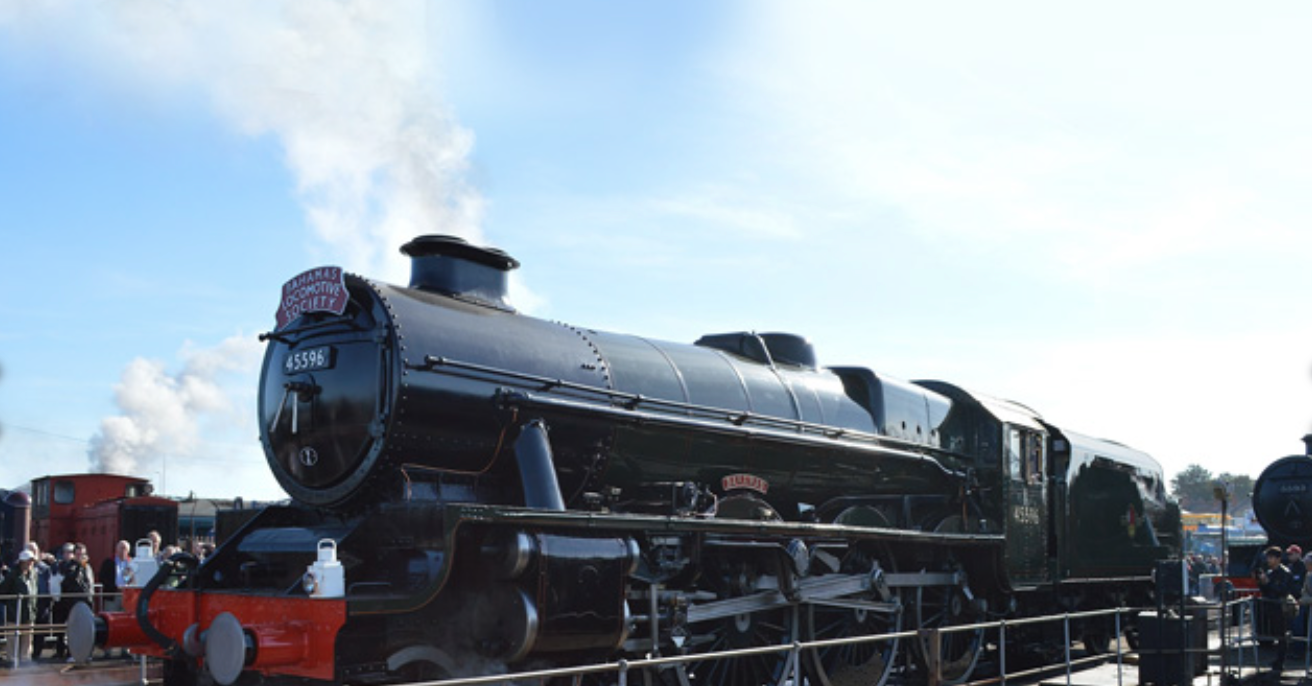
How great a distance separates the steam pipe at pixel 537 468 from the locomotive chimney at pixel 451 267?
4.75 feet

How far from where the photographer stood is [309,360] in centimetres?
865

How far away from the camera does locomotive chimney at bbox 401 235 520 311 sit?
922 centimetres

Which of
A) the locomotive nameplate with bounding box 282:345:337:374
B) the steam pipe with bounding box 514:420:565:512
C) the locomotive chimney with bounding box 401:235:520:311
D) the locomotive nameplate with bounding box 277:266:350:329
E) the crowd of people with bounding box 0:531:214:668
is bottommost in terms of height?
the crowd of people with bounding box 0:531:214:668

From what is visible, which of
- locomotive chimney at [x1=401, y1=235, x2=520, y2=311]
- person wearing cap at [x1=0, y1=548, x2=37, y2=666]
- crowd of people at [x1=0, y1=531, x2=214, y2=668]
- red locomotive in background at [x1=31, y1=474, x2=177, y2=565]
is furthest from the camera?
red locomotive in background at [x1=31, y1=474, x2=177, y2=565]

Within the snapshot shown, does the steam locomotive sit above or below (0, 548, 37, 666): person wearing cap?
above

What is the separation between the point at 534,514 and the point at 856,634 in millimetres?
4862

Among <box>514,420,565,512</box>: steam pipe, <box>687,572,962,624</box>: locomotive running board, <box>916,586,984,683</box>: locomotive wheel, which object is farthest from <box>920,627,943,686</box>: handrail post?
<box>514,420,565,512</box>: steam pipe

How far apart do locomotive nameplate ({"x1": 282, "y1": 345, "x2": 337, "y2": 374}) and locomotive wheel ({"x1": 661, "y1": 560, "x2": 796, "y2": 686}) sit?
355 cm

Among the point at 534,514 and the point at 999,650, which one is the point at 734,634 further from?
the point at 999,650

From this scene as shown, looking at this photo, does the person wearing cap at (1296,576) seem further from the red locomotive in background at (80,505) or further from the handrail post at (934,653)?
the red locomotive in background at (80,505)

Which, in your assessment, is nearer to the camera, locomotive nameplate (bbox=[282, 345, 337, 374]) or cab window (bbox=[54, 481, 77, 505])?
locomotive nameplate (bbox=[282, 345, 337, 374])

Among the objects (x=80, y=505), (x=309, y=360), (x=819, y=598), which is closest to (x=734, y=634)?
(x=819, y=598)

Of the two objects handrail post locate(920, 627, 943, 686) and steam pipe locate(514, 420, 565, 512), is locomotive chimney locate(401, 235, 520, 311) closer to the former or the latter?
steam pipe locate(514, 420, 565, 512)

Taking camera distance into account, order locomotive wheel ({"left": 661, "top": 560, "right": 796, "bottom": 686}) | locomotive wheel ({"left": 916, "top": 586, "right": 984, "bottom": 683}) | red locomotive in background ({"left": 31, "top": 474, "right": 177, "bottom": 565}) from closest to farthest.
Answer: locomotive wheel ({"left": 661, "top": 560, "right": 796, "bottom": 686})
locomotive wheel ({"left": 916, "top": 586, "right": 984, "bottom": 683})
red locomotive in background ({"left": 31, "top": 474, "right": 177, "bottom": 565})
